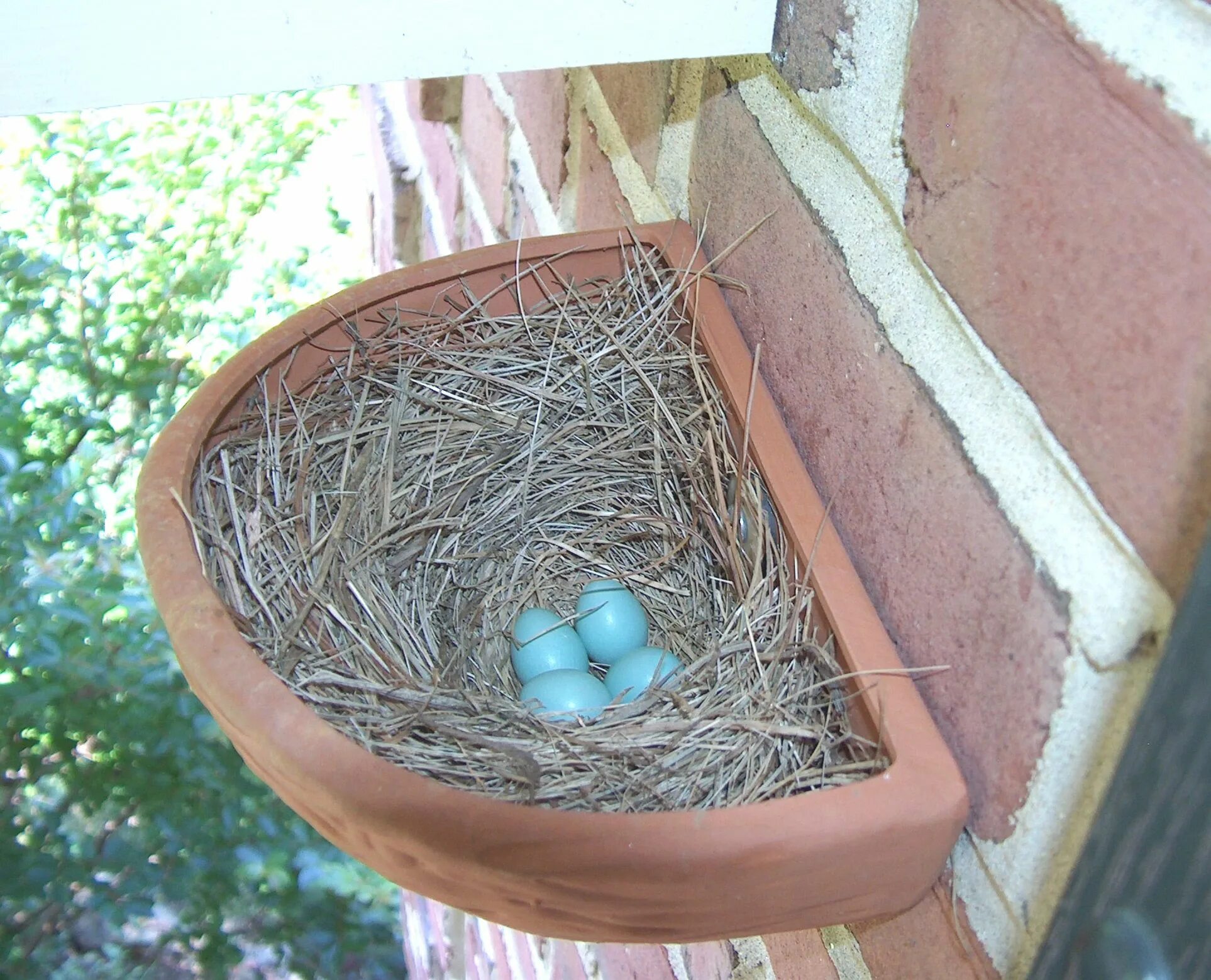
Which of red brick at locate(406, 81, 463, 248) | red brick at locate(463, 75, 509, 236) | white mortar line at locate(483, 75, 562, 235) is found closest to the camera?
white mortar line at locate(483, 75, 562, 235)

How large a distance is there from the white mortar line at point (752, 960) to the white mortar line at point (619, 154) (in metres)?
0.51

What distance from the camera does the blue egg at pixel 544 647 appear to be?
0.80m

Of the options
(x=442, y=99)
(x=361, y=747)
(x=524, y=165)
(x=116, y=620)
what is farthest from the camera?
(x=116, y=620)

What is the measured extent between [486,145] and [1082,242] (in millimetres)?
1068

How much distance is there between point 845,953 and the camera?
24.8 inches

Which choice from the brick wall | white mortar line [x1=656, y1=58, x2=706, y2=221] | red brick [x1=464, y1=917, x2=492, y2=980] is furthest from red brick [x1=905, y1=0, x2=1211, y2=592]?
red brick [x1=464, y1=917, x2=492, y2=980]

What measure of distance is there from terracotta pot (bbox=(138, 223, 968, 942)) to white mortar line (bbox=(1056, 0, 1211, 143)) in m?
0.27

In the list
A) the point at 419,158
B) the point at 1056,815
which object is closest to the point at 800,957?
the point at 1056,815

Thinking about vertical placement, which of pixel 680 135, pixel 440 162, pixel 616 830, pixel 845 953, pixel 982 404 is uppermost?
Answer: pixel 440 162

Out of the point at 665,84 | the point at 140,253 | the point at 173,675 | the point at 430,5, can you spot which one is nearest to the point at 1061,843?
the point at 430,5

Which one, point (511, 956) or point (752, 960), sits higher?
point (752, 960)

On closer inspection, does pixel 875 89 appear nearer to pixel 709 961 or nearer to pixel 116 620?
pixel 709 961

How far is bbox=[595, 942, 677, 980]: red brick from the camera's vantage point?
95cm

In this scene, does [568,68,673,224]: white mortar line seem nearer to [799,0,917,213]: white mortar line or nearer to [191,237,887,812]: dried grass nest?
[191,237,887,812]: dried grass nest
